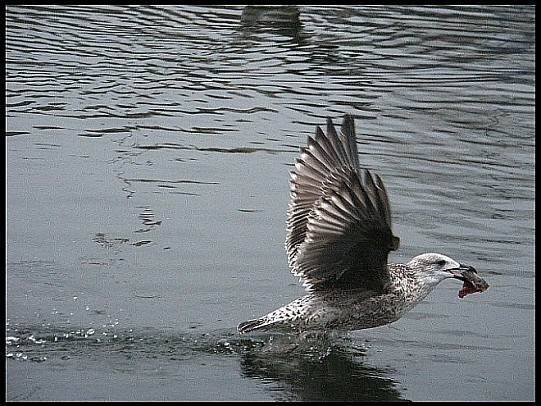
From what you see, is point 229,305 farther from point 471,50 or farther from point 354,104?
point 471,50

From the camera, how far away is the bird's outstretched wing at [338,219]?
5.92 m

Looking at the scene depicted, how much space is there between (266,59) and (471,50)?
10.1 feet

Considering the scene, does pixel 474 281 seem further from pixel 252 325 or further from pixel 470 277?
pixel 252 325

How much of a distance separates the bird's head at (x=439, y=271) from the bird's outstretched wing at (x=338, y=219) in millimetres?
250

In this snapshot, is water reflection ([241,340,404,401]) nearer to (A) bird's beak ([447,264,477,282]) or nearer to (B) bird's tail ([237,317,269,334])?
(B) bird's tail ([237,317,269,334])

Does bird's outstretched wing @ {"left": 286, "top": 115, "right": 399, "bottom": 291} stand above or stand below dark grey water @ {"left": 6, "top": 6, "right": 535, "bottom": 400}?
above

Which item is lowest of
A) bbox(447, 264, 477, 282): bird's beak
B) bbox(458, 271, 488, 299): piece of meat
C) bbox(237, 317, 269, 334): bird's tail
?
bbox(237, 317, 269, 334): bird's tail

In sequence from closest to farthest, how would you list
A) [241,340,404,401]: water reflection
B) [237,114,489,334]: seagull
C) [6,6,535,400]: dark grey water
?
[241,340,404,401]: water reflection → [237,114,489,334]: seagull → [6,6,535,400]: dark grey water

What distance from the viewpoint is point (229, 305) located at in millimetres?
7441

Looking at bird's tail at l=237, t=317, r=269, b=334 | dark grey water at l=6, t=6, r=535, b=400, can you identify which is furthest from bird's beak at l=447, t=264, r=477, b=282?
bird's tail at l=237, t=317, r=269, b=334

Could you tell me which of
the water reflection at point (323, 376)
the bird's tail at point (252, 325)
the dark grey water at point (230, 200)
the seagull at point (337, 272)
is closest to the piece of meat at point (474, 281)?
the seagull at point (337, 272)

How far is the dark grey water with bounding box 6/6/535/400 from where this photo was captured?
21.6 ft

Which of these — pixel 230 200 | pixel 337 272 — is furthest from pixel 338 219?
pixel 230 200
